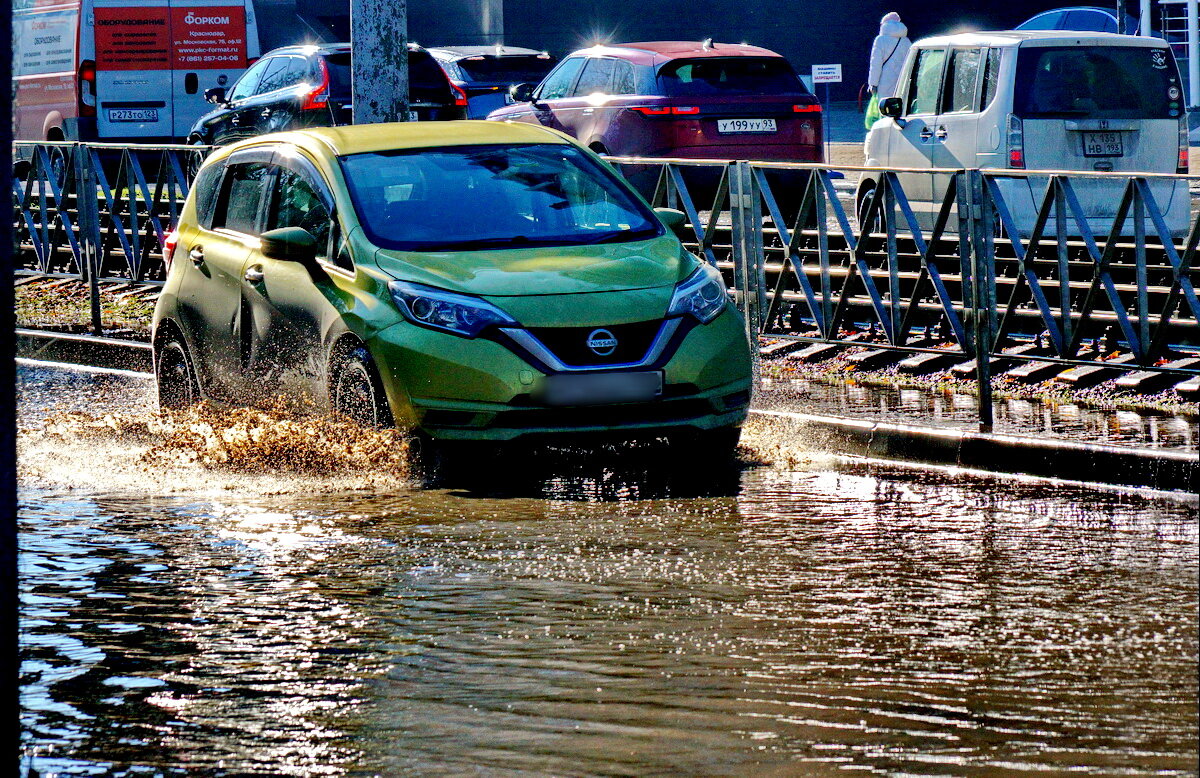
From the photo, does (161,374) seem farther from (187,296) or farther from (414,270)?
(414,270)

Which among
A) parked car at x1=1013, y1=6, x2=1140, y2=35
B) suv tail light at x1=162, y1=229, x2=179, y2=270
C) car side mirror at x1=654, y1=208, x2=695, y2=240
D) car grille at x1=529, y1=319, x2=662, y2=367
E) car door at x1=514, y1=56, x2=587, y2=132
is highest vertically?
parked car at x1=1013, y1=6, x2=1140, y2=35

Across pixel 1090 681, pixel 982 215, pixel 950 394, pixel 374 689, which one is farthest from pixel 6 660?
pixel 950 394

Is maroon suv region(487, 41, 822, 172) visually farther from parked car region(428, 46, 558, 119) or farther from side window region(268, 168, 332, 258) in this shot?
side window region(268, 168, 332, 258)

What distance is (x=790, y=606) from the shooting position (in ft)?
19.6

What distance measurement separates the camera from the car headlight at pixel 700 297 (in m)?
8.36

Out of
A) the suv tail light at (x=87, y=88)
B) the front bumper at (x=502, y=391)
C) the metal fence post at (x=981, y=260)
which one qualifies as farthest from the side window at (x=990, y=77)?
the suv tail light at (x=87, y=88)

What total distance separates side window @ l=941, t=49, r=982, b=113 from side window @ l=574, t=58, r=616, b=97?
3903 millimetres

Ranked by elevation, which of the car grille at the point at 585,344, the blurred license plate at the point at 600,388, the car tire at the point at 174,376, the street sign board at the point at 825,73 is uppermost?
the street sign board at the point at 825,73

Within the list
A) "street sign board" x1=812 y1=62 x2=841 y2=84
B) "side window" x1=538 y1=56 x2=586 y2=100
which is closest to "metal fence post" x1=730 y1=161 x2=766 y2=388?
"side window" x1=538 y1=56 x2=586 y2=100

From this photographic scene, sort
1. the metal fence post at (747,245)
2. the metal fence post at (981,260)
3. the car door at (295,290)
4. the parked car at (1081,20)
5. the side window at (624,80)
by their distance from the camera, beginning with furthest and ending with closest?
the parked car at (1081,20) < the side window at (624,80) < the metal fence post at (747,245) < the metal fence post at (981,260) < the car door at (295,290)

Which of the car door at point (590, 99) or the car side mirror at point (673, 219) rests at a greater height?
the car door at point (590, 99)

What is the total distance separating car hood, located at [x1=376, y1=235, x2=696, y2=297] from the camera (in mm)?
8203

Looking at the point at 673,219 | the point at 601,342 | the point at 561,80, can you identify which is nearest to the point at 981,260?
the point at 673,219

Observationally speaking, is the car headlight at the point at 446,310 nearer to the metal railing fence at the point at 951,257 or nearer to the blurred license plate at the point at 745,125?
the metal railing fence at the point at 951,257
